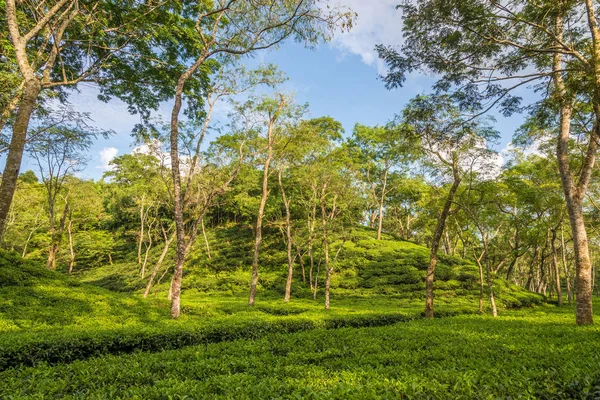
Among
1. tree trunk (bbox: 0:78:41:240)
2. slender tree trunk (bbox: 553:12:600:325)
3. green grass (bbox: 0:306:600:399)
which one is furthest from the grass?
tree trunk (bbox: 0:78:41:240)

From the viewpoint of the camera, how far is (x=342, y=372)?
457cm

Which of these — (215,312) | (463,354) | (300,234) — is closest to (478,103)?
(463,354)

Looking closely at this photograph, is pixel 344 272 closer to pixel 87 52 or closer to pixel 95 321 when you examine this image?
pixel 95 321

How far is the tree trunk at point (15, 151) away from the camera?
674 cm

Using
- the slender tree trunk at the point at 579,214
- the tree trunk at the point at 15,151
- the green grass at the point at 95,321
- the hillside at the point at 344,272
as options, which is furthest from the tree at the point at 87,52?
the hillside at the point at 344,272

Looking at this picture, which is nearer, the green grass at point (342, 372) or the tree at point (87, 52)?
the green grass at point (342, 372)

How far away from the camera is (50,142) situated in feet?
48.1

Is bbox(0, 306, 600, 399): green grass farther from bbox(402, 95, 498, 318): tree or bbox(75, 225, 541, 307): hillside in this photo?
bbox(75, 225, 541, 307): hillside

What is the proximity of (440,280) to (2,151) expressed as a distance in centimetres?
2688

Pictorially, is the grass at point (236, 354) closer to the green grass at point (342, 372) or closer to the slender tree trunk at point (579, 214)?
the green grass at point (342, 372)

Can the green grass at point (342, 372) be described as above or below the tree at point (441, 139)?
below

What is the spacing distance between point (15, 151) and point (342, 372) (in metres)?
8.67

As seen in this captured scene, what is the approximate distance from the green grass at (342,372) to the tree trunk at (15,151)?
151 inches

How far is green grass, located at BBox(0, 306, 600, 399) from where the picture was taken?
3.67 metres
